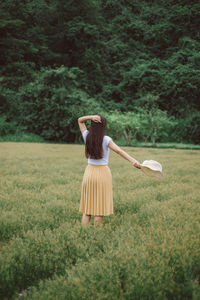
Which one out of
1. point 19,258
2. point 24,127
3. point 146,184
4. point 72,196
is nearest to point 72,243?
point 19,258

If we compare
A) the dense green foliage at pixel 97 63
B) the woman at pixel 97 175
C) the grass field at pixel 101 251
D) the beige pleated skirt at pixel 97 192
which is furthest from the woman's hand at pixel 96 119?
the dense green foliage at pixel 97 63

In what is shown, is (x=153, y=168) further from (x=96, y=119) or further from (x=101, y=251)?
(x=101, y=251)

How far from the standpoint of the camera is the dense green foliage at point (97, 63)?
27.0 m

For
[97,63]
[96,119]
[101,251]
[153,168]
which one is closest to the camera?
[101,251]

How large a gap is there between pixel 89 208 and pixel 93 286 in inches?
63.1

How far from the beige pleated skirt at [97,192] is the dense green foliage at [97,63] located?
71.8ft

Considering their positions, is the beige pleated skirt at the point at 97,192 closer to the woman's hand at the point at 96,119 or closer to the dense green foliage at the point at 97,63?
the woman's hand at the point at 96,119

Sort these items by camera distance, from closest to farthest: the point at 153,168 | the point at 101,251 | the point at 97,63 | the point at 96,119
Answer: the point at 101,251, the point at 153,168, the point at 96,119, the point at 97,63

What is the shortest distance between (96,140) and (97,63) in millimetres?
34474

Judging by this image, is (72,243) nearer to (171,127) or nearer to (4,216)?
(4,216)

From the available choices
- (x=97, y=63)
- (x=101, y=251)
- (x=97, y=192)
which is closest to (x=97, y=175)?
(x=97, y=192)

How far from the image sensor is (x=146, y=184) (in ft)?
23.8

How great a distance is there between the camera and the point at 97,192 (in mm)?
3768

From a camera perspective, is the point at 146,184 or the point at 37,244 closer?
the point at 37,244
